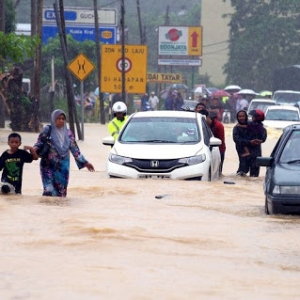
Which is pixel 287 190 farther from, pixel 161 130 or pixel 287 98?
pixel 287 98

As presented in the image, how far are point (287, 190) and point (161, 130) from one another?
19.9 feet

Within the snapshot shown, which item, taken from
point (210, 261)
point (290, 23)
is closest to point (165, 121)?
point (210, 261)

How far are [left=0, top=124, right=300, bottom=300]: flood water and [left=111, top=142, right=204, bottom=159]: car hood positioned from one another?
1.00 m

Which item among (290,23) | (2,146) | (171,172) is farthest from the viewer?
(290,23)

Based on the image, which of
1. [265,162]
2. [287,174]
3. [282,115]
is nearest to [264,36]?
[282,115]

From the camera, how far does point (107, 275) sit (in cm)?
911

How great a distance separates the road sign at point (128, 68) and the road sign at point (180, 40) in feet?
115

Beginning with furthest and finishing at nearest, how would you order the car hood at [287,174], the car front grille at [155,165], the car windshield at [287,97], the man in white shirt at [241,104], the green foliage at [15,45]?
the car windshield at [287,97], the man in white shirt at [241,104], the green foliage at [15,45], the car front grille at [155,165], the car hood at [287,174]

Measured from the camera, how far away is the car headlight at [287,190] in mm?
13156

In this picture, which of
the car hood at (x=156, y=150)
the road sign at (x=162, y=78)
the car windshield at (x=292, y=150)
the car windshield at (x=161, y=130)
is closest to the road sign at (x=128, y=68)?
the road sign at (x=162, y=78)

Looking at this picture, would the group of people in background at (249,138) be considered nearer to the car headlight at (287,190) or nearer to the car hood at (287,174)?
the car hood at (287,174)

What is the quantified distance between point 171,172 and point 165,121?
1527 mm

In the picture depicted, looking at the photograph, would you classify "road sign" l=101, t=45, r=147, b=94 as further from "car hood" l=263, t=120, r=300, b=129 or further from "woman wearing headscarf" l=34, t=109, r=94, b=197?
"woman wearing headscarf" l=34, t=109, r=94, b=197

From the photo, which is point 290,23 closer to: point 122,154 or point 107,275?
point 122,154
